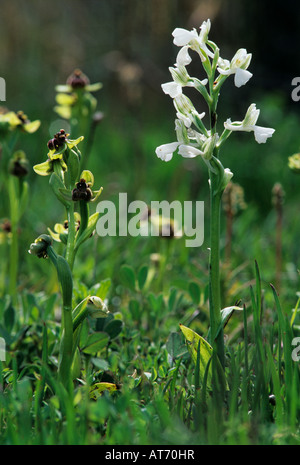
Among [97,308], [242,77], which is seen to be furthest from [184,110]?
[97,308]

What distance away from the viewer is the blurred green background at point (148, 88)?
9.33ft

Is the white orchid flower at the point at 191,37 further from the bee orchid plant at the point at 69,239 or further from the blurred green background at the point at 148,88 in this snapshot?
the blurred green background at the point at 148,88

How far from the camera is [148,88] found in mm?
5516

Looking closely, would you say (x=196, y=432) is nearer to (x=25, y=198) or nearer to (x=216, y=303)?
(x=216, y=303)

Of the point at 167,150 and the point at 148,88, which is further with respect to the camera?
the point at 148,88

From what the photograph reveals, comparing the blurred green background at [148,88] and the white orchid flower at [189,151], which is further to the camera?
the blurred green background at [148,88]

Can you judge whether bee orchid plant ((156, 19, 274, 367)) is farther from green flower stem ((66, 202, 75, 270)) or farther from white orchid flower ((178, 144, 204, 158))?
green flower stem ((66, 202, 75, 270))

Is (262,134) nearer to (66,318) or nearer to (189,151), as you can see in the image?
(189,151)

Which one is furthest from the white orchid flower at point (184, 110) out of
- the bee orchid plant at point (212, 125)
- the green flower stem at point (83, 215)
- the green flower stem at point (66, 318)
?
the green flower stem at point (66, 318)

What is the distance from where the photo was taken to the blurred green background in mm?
2844

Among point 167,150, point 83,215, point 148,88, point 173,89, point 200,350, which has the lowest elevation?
point 200,350

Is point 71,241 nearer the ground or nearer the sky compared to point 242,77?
nearer the ground

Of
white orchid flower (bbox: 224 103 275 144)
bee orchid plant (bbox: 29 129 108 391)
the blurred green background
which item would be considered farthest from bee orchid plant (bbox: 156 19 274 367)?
the blurred green background

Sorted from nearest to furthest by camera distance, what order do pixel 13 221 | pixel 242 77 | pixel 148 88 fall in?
1. pixel 242 77
2. pixel 13 221
3. pixel 148 88
